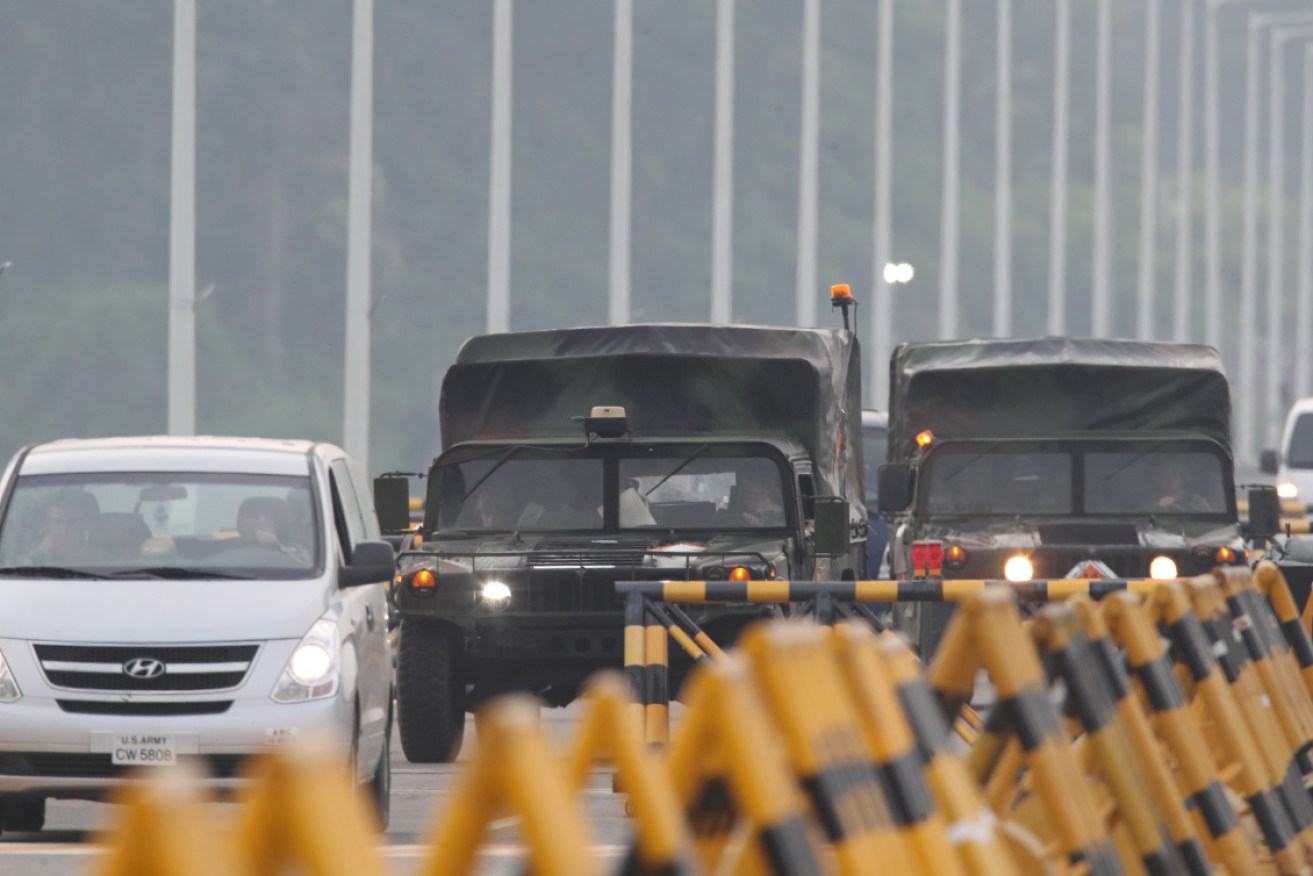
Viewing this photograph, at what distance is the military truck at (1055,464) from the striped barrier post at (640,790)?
501 inches

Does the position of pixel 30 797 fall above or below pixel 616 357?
below

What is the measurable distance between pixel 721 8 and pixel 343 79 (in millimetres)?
26071

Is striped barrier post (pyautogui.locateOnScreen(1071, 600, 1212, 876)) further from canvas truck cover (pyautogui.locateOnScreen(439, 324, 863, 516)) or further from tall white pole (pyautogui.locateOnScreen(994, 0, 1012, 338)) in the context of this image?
tall white pole (pyautogui.locateOnScreen(994, 0, 1012, 338))

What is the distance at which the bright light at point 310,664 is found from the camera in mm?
11266

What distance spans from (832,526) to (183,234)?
23.9 meters

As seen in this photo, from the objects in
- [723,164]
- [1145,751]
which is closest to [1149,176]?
[723,164]

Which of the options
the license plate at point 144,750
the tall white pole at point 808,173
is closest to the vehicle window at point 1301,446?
the license plate at point 144,750

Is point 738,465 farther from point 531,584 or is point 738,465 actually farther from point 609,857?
point 609,857

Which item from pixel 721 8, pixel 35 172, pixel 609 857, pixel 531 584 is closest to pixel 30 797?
pixel 609 857

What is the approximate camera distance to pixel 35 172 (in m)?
72.2

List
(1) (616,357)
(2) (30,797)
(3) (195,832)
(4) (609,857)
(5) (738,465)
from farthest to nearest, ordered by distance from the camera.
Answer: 1. (1) (616,357)
2. (5) (738,465)
3. (2) (30,797)
4. (4) (609,857)
5. (3) (195,832)

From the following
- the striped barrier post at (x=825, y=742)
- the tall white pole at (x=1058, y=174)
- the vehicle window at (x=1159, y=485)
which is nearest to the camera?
the striped barrier post at (x=825, y=742)

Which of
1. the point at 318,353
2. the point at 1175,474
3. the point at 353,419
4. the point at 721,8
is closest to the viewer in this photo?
the point at 1175,474

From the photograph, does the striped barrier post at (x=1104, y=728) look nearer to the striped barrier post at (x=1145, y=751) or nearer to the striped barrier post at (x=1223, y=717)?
the striped barrier post at (x=1145, y=751)
